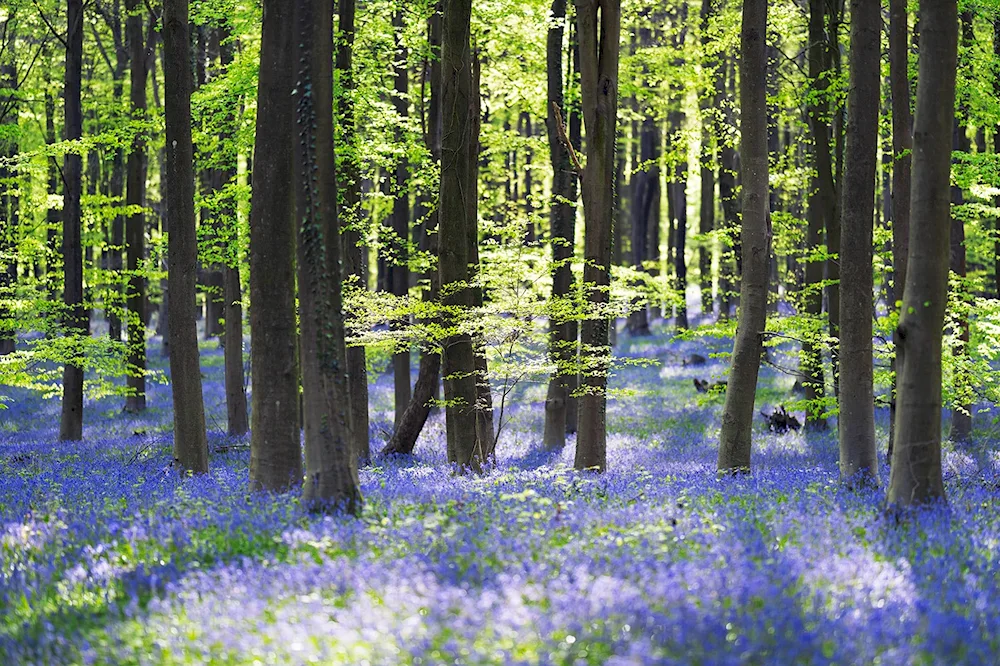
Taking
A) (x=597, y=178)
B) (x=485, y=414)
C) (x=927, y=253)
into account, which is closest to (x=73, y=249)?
(x=485, y=414)

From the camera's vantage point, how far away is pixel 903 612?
5.20m

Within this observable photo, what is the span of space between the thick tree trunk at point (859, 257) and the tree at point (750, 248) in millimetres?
1248

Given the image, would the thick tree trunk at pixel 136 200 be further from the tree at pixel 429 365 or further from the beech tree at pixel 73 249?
the tree at pixel 429 365

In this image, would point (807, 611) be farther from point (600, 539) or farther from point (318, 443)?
point (318, 443)

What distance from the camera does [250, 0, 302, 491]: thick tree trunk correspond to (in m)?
8.66

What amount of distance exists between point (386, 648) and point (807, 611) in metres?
2.35

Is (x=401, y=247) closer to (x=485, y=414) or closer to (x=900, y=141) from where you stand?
(x=485, y=414)

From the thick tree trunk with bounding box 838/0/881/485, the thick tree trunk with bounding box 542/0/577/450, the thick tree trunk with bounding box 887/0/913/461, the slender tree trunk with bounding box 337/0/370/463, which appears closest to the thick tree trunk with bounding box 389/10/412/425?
the slender tree trunk with bounding box 337/0/370/463

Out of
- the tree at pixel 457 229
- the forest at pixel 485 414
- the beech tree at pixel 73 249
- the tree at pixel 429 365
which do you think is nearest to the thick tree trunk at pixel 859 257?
the forest at pixel 485 414

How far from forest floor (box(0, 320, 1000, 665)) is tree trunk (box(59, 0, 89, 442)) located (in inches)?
397

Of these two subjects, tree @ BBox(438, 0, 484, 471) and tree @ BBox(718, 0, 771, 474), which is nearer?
tree @ BBox(718, 0, 771, 474)

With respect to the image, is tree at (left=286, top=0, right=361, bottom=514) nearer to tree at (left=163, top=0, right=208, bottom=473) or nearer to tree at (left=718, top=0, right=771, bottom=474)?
tree at (left=163, top=0, right=208, bottom=473)

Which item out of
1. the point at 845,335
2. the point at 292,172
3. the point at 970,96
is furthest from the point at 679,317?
the point at 292,172

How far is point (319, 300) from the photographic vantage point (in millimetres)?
7793
